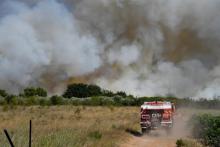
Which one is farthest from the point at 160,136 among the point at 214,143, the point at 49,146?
the point at 49,146

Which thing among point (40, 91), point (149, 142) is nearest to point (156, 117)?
point (149, 142)

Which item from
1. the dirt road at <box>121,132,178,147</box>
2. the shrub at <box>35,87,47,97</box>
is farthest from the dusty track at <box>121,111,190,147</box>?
the shrub at <box>35,87,47,97</box>

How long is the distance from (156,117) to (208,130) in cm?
944

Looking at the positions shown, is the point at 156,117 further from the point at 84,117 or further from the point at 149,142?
the point at 84,117

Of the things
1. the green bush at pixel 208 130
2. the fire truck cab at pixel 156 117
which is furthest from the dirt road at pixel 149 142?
the green bush at pixel 208 130

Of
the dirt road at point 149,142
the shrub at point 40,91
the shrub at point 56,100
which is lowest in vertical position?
the dirt road at point 149,142

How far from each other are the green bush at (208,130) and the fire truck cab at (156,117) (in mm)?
2941

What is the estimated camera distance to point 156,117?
3816 cm

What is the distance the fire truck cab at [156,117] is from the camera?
1495 inches

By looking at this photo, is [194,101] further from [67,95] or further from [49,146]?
[49,146]

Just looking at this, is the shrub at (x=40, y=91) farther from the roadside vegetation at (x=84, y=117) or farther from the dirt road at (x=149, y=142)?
the dirt road at (x=149, y=142)

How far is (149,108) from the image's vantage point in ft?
Result: 126

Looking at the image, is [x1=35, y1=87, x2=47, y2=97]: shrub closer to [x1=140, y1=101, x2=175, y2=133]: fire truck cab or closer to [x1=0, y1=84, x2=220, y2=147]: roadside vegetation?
[x1=0, y1=84, x2=220, y2=147]: roadside vegetation

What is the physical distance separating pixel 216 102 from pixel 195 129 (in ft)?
165
